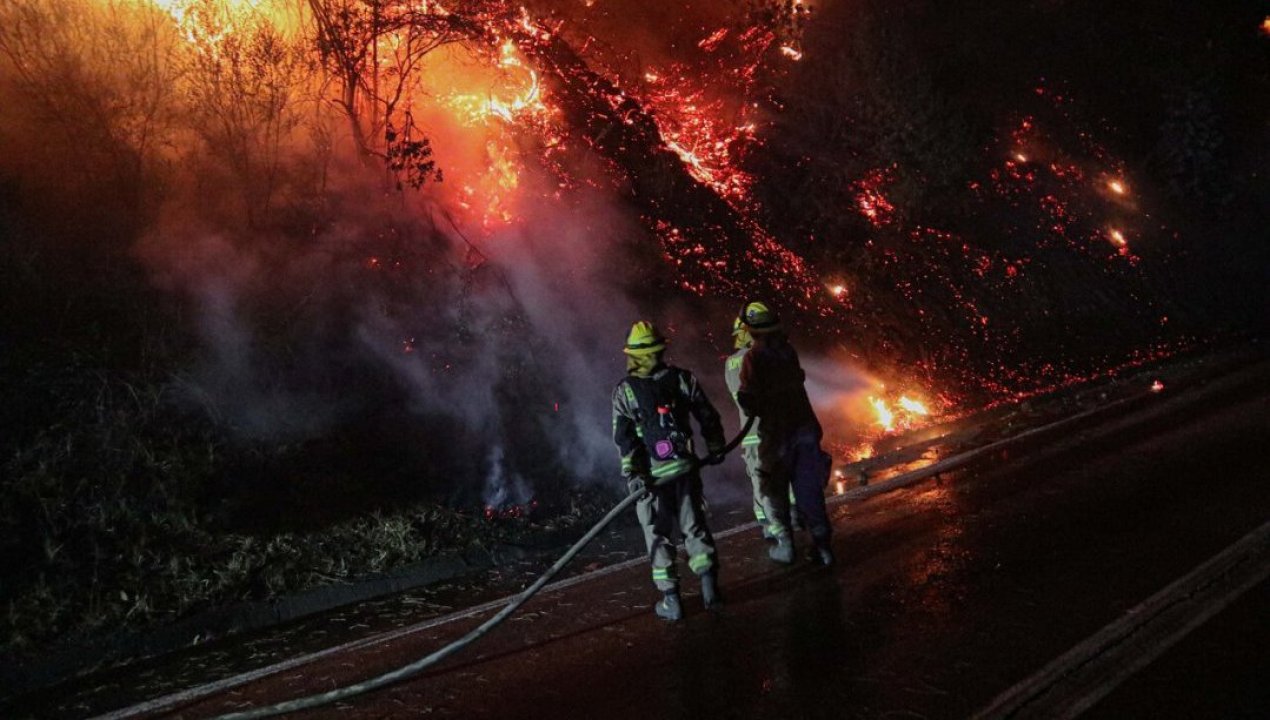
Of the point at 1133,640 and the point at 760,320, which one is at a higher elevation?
the point at 760,320

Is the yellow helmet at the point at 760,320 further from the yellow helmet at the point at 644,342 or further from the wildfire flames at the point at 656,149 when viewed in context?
the wildfire flames at the point at 656,149

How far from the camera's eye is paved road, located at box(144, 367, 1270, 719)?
4.02m

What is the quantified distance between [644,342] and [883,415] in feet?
25.1

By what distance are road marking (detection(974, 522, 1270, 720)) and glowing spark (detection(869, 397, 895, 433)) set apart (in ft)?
20.9

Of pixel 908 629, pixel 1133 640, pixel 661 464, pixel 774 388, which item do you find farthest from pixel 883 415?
pixel 1133 640

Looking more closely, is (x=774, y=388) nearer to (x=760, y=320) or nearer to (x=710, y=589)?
(x=760, y=320)

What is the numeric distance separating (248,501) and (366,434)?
156cm

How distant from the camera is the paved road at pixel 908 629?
4016mm

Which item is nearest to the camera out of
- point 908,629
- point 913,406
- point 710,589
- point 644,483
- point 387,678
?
point 908,629

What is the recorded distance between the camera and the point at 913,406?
12.5 meters

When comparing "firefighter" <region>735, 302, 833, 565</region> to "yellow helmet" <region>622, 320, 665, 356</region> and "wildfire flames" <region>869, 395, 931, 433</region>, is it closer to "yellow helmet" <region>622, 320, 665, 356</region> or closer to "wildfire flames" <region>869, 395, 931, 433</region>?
"yellow helmet" <region>622, 320, 665, 356</region>

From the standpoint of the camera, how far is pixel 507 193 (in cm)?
1274

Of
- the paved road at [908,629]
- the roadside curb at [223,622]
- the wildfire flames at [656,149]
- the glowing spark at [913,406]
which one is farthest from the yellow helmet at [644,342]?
the glowing spark at [913,406]

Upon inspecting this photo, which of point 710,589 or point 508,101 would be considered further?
point 508,101
